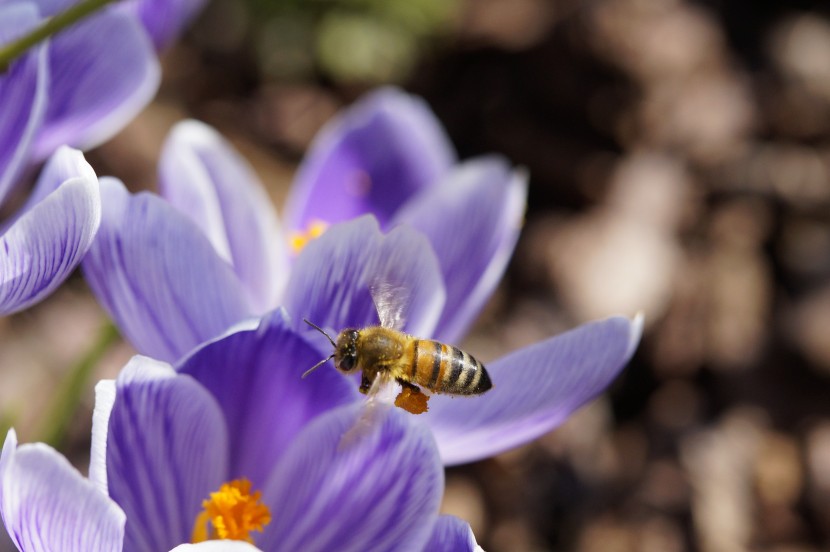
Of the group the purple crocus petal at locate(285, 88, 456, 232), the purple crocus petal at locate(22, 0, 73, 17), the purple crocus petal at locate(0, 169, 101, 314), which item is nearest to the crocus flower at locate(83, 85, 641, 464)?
the purple crocus petal at locate(0, 169, 101, 314)

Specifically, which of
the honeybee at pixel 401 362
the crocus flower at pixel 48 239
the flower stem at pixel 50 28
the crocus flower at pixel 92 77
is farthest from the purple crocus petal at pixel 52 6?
the honeybee at pixel 401 362

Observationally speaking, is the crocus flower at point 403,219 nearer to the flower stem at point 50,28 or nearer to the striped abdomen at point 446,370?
the striped abdomen at point 446,370

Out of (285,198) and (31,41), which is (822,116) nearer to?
(285,198)

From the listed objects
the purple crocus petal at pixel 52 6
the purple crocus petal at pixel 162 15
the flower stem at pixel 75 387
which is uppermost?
the purple crocus petal at pixel 52 6

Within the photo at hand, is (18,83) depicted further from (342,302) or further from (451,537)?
(451,537)

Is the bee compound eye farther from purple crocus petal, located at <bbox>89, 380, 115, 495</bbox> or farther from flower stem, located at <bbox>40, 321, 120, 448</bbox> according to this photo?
flower stem, located at <bbox>40, 321, 120, 448</bbox>

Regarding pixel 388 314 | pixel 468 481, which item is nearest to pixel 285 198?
pixel 468 481
